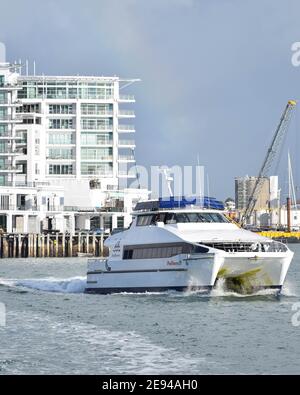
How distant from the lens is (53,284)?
62.9m

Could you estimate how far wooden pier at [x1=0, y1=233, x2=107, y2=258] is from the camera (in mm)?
108562

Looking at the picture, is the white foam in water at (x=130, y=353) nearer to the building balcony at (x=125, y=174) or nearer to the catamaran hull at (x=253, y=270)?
the catamaran hull at (x=253, y=270)

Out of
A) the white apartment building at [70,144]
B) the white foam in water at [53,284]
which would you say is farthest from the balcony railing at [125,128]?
the white foam in water at [53,284]

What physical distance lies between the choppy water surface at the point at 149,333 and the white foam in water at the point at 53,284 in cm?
252

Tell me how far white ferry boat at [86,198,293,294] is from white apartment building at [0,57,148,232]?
72534 mm

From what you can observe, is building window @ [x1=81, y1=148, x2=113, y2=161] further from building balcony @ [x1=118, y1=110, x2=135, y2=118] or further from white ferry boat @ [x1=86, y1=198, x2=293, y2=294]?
white ferry boat @ [x1=86, y1=198, x2=293, y2=294]

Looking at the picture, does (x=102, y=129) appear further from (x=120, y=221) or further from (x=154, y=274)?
(x=154, y=274)

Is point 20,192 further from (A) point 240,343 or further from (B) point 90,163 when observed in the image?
(A) point 240,343

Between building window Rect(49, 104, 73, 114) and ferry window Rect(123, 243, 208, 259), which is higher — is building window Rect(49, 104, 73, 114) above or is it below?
above

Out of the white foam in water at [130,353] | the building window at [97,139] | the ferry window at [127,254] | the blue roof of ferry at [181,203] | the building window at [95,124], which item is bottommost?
the white foam in water at [130,353]

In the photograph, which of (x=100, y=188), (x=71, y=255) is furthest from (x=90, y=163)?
(x=71, y=255)

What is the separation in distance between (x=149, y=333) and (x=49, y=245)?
7070 centimetres

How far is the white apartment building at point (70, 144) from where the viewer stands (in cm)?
13150

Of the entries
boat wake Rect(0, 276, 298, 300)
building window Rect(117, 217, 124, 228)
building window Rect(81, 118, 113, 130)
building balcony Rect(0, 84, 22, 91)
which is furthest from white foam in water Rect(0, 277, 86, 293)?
building window Rect(81, 118, 113, 130)
